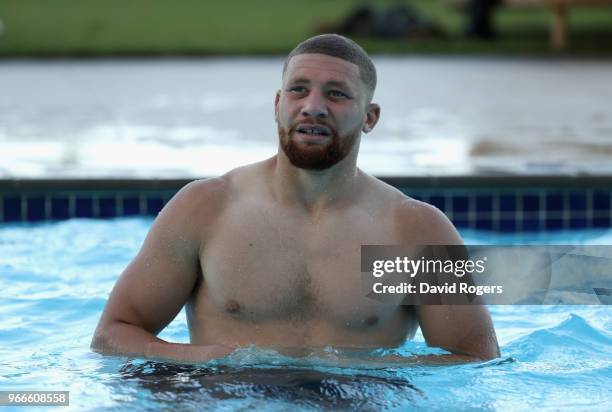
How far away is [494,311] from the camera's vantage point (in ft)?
16.7

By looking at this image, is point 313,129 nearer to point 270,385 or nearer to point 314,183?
point 314,183

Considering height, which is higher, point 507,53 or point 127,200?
point 507,53

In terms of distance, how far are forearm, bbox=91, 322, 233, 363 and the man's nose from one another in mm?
677

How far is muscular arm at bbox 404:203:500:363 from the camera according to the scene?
10.7 ft

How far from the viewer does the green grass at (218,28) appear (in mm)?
16406

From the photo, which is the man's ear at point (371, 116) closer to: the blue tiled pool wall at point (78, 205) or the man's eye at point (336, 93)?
the man's eye at point (336, 93)

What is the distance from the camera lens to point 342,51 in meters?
3.18

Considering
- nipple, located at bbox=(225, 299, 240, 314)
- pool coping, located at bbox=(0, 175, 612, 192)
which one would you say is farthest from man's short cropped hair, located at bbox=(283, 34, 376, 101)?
pool coping, located at bbox=(0, 175, 612, 192)

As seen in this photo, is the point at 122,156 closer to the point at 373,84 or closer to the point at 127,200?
the point at 127,200

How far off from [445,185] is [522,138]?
91.8 inches

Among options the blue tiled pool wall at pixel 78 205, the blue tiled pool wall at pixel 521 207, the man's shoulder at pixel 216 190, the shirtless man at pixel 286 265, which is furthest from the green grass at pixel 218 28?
the shirtless man at pixel 286 265

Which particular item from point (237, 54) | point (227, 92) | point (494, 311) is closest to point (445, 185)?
point (494, 311)

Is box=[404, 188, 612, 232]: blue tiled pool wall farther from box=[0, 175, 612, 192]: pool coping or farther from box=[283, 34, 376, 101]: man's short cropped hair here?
box=[283, 34, 376, 101]: man's short cropped hair

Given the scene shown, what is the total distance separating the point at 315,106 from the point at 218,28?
53.8 ft
